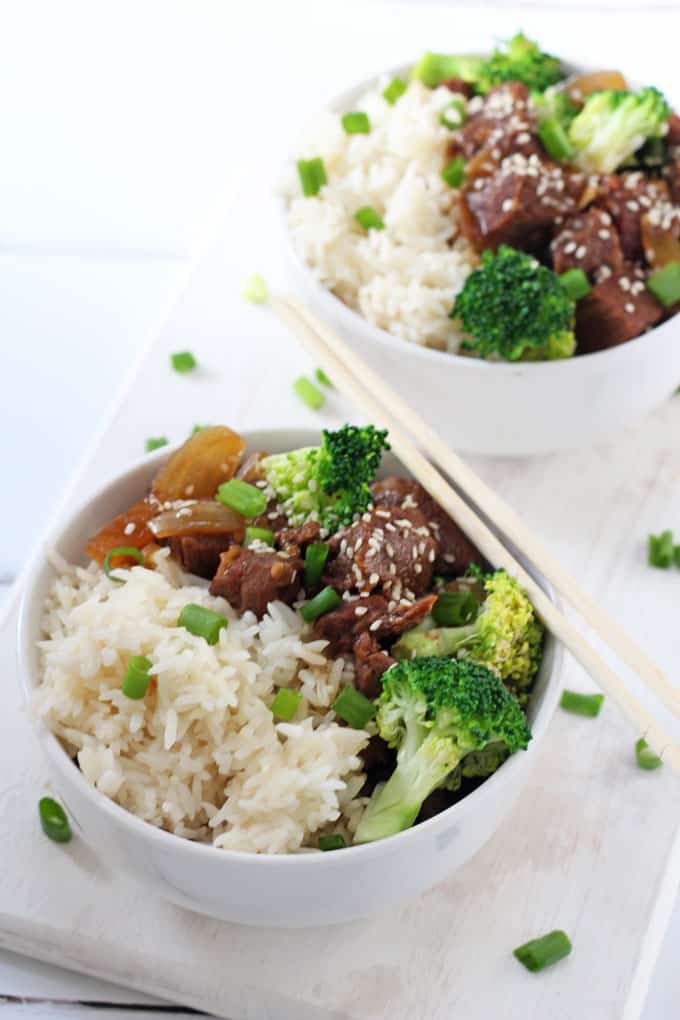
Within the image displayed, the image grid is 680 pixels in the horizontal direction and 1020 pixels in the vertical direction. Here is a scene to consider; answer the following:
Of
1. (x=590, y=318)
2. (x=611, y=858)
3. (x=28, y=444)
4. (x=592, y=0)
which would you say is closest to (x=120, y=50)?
(x=592, y=0)

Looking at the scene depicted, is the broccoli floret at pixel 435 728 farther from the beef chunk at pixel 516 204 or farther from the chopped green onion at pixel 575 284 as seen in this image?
the beef chunk at pixel 516 204

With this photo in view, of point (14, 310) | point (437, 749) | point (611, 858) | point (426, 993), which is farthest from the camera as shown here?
point (14, 310)

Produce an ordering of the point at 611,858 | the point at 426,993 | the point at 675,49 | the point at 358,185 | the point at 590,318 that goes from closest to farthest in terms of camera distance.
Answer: the point at 426,993 → the point at 611,858 → the point at 590,318 → the point at 358,185 → the point at 675,49

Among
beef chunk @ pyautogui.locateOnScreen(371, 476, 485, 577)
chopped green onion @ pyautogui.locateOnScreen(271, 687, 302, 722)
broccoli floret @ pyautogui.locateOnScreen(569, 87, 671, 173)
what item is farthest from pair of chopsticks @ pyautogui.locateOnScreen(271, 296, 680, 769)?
broccoli floret @ pyautogui.locateOnScreen(569, 87, 671, 173)

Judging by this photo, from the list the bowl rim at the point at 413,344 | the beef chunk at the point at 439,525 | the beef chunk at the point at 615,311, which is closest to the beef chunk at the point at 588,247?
the beef chunk at the point at 615,311

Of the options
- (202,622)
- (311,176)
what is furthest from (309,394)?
(202,622)

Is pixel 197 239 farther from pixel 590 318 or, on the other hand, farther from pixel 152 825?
pixel 152 825
